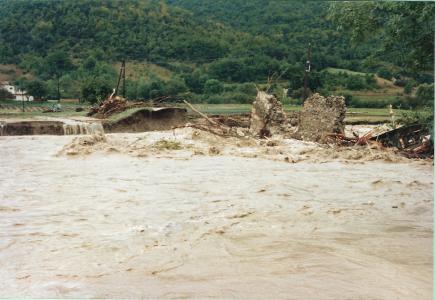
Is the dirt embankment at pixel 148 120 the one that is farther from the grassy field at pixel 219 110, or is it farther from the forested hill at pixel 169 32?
the forested hill at pixel 169 32

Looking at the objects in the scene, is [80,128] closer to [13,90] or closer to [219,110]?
[219,110]

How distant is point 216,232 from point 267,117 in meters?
8.47

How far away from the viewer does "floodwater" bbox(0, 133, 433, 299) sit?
3602mm

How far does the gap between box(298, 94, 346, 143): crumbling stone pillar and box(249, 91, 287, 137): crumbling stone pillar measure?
719 millimetres

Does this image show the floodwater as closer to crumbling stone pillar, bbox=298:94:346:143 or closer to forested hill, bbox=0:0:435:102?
crumbling stone pillar, bbox=298:94:346:143

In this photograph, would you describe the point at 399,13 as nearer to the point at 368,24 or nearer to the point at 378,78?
the point at 368,24

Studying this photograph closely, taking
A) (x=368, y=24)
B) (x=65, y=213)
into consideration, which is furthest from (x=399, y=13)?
(x=65, y=213)

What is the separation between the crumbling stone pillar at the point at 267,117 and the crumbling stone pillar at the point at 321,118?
72 centimetres

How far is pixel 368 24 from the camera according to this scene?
7.59 metres

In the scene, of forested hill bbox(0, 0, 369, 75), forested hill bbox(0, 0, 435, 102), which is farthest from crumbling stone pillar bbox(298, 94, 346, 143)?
forested hill bbox(0, 0, 369, 75)

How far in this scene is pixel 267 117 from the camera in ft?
43.3

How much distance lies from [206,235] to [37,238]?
1.49 metres

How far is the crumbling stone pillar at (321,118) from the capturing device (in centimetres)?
1234

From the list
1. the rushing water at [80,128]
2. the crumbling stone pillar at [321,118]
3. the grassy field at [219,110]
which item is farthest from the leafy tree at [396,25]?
the grassy field at [219,110]
